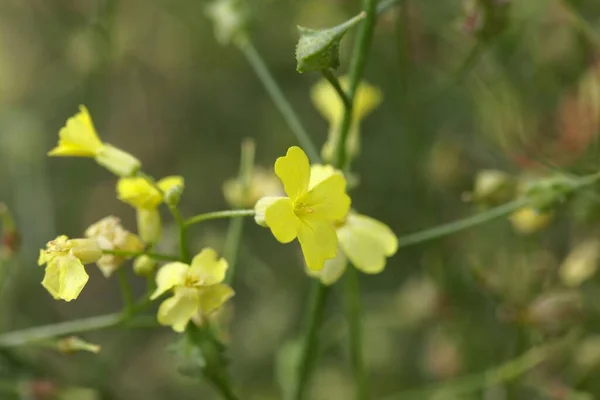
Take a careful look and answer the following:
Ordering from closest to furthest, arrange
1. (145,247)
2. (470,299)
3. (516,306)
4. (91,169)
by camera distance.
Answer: (145,247) → (516,306) → (470,299) → (91,169)

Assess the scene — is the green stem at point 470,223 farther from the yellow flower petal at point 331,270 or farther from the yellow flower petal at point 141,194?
the yellow flower petal at point 141,194

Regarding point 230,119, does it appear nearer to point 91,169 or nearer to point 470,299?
point 91,169

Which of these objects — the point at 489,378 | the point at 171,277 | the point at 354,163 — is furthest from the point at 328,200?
the point at 354,163

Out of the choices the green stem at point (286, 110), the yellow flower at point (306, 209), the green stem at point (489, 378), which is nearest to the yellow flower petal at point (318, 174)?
the yellow flower at point (306, 209)

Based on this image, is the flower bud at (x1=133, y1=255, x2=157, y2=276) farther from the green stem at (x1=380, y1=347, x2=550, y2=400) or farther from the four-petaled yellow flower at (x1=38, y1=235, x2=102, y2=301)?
the green stem at (x1=380, y1=347, x2=550, y2=400)

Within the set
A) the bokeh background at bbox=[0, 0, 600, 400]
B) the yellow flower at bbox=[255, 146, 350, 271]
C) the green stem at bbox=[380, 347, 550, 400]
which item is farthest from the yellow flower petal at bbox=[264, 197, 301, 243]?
the green stem at bbox=[380, 347, 550, 400]

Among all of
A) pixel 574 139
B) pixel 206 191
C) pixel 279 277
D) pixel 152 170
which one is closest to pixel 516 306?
pixel 574 139
